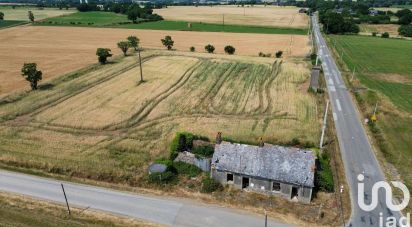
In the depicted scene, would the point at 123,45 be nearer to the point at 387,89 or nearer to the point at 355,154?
the point at 387,89

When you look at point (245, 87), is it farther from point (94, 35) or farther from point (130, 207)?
point (94, 35)

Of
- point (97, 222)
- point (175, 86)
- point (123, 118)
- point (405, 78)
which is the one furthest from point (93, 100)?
point (405, 78)

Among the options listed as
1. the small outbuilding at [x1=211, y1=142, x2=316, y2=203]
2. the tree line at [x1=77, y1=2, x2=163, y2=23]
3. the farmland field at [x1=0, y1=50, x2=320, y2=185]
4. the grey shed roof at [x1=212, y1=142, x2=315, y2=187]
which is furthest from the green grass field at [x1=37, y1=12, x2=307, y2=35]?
the small outbuilding at [x1=211, y1=142, x2=316, y2=203]

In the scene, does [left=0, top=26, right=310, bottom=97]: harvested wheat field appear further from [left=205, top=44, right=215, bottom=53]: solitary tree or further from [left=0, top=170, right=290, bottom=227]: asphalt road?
[left=0, top=170, right=290, bottom=227]: asphalt road

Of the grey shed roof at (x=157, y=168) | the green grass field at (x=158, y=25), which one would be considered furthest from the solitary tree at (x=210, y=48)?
the grey shed roof at (x=157, y=168)

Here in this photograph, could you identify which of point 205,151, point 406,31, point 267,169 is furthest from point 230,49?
point 406,31

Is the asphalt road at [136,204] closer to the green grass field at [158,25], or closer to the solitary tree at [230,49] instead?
the solitary tree at [230,49]
